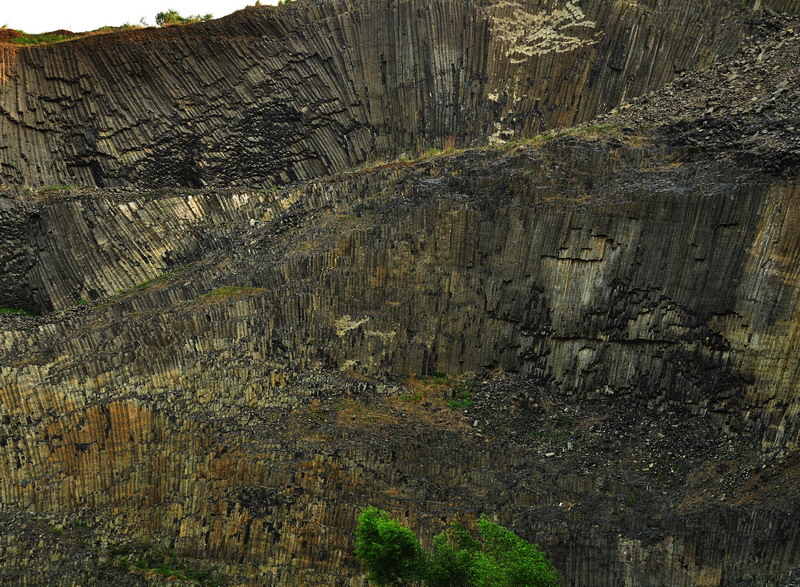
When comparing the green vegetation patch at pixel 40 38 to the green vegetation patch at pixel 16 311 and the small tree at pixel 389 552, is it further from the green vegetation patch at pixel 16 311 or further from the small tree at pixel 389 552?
the small tree at pixel 389 552

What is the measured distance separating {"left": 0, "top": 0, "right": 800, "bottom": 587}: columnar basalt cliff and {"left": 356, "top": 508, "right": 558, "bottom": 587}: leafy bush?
1639 mm

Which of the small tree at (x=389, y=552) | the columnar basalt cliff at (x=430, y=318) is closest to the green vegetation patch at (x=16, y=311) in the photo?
the columnar basalt cliff at (x=430, y=318)

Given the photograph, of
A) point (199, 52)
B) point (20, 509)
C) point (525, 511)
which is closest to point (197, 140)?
point (199, 52)

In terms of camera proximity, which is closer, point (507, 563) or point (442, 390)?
point (507, 563)

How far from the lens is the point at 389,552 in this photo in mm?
25656

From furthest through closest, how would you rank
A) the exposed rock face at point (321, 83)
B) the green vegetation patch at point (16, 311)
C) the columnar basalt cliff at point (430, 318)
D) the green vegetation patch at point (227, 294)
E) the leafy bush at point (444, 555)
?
the exposed rock face at point (321, 83)
the green vegetation patch at point (16, 311)
the green vegetation patch at point (227, 294)
the columnar basalt cliff at point (430, 318)
the leafy bush at point (444, 555)

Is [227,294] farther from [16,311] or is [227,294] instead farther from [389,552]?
[389,552]

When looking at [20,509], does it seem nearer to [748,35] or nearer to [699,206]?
[699,206]

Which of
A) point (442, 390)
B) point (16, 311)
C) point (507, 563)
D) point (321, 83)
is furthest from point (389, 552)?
point (321, 83)

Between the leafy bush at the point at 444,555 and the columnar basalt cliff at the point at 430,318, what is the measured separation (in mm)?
1639

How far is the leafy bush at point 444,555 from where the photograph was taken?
2439cm

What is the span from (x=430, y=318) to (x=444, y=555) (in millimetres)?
9412

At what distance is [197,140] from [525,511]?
793 inches

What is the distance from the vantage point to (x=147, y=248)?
38.0 metres
